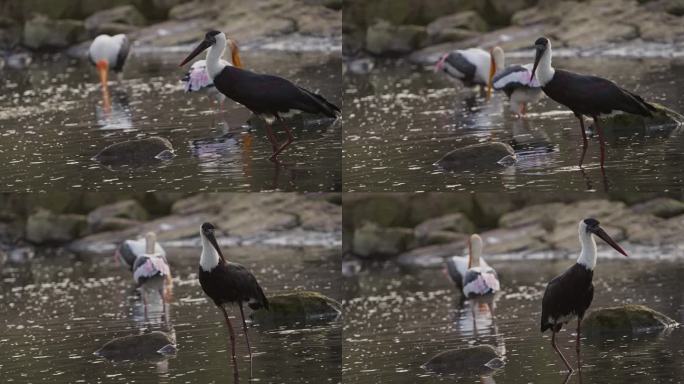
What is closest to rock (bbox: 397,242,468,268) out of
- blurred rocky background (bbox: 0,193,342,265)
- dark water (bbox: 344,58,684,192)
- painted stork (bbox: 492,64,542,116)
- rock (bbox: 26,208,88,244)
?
blurred rocky background (bbox: 0,193,342,265)

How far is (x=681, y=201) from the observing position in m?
20.4

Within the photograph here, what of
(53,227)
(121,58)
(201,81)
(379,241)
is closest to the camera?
(201,81)

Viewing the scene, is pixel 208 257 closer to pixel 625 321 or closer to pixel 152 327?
pixel 152 327

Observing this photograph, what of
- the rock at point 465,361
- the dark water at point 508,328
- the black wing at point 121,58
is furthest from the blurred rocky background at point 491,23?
the rock at point 465,361

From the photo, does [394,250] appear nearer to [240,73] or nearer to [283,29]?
[283,29]

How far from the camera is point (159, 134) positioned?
16812 millimetres

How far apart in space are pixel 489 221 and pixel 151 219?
464 centimetres

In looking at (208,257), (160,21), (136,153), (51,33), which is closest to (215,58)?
(136,153)

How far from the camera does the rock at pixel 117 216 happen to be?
2256 cm

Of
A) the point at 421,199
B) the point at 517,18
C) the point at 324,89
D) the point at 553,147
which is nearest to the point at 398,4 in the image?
the point at 517,18

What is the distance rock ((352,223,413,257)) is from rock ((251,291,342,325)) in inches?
241

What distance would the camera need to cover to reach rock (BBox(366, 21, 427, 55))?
2472cm

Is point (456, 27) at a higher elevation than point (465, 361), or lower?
higher

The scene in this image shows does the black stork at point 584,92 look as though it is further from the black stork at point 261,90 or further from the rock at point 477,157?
the black stork at point 261,90
